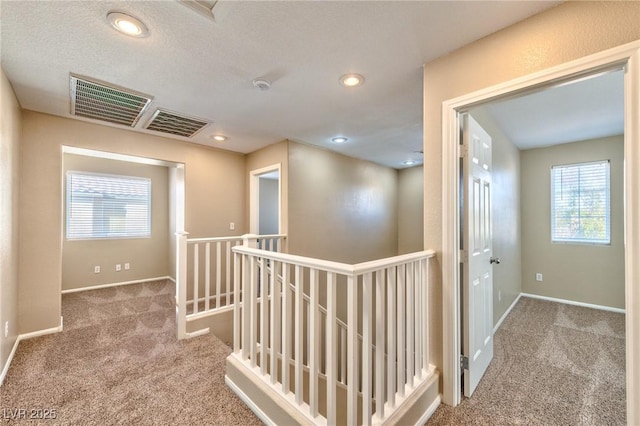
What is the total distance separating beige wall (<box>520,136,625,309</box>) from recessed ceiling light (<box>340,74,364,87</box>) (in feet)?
12.4

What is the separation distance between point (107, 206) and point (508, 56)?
609cm

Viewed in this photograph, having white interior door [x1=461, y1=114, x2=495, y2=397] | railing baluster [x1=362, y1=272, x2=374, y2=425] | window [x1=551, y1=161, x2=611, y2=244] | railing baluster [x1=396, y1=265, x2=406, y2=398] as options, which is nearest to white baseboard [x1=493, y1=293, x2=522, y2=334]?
white interior door [x1=461, y1=114, x2=495, y2=397]

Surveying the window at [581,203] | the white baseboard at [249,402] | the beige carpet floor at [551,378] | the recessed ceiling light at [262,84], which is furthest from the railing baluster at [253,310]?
the window at [581,203]

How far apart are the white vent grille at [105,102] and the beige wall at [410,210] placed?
4.87 meters

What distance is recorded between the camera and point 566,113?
2.87 m

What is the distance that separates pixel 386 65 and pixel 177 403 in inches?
112

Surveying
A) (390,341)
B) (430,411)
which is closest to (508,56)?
(390,341)

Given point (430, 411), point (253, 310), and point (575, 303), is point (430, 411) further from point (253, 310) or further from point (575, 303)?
point (575, 303)

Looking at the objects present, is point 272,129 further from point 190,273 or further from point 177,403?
point 177,403

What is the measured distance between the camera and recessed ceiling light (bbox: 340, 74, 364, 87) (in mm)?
2078

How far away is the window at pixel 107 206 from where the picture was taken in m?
4.54

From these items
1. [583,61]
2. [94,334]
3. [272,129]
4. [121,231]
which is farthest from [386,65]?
[121,231]

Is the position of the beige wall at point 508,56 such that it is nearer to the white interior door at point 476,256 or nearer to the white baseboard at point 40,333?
the white interior door at point 476,256

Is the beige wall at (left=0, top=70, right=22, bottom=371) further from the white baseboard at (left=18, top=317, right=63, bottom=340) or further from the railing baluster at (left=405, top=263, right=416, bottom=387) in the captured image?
the railing baluster at (left=405, top=263, right=416, bottom=387)
